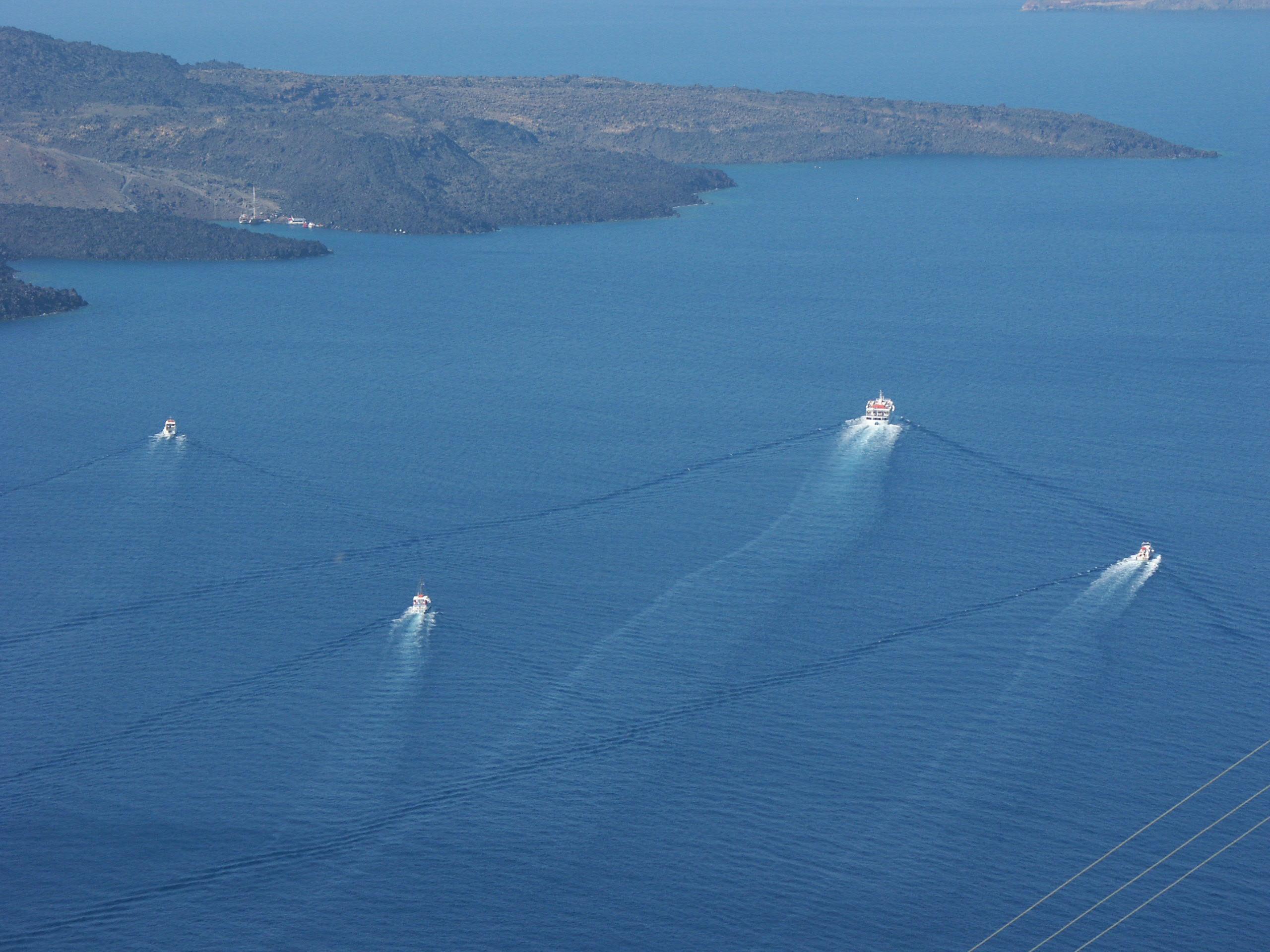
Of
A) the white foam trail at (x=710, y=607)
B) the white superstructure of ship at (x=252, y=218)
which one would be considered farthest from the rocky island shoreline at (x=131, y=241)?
the white foam trail at (x=710, y=607)

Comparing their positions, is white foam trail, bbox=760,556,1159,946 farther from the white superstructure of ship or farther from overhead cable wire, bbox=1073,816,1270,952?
the white superstructure of ship

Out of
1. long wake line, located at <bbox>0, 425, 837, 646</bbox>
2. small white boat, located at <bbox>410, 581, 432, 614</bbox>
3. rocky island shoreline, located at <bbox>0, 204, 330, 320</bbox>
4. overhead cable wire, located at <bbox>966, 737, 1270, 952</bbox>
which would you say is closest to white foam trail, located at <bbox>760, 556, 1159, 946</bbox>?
overhead cable wire, located at <bbox>966, 737, 1270, 952</bbox>

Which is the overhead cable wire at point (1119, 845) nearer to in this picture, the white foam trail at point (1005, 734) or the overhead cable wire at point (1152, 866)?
the overhead cable wire at point (1152, 866)

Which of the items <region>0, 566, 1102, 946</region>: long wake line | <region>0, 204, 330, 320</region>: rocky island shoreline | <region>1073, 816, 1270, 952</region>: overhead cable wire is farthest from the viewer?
<region>0, 204, 330, 320</region>: rocky island shoreline

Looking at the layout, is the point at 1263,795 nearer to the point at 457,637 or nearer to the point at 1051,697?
the point at 1051,697

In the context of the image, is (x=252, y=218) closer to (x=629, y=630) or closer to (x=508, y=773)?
(x=629, y=630)

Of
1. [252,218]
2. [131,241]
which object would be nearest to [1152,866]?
[131,241]
